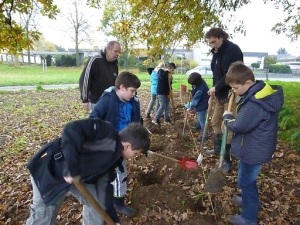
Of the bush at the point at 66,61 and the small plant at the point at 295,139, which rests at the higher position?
the bush at the point at 66,61

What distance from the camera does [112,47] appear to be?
4086mm

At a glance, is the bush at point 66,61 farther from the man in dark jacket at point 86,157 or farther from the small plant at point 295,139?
the man in dark jacket at point 86,157

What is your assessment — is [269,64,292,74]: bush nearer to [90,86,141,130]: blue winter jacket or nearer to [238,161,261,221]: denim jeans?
[238,161,261,221]: denim jeans

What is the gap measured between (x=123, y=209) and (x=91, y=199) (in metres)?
1.30

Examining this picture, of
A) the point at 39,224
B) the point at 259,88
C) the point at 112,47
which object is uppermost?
the point at 112,47

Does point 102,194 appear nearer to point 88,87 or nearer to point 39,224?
point 39,224

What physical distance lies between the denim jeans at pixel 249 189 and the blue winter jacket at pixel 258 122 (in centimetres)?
A: 13

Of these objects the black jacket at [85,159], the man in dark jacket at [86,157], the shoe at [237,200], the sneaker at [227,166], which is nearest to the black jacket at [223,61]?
the sneaker at [227,166]

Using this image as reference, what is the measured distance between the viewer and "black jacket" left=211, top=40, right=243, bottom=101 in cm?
421

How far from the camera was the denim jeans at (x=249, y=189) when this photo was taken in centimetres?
295

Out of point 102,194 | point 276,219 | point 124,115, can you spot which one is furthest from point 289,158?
point 102,194

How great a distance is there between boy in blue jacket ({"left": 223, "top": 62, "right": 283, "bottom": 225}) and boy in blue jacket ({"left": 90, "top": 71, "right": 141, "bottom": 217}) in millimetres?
1016

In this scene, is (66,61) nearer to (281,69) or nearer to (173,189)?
(281,69)

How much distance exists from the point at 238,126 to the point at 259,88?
0.42 m
